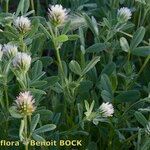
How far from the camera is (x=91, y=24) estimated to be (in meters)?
1.39

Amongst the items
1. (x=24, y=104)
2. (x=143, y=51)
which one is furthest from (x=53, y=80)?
(x=143, y=51)

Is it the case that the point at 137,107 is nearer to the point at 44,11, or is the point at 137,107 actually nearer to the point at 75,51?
the point at 75,51

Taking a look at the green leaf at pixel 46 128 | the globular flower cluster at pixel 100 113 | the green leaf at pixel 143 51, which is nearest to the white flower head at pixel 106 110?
the globular flower cluster at pixel 100 113

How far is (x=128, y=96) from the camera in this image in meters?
1.27

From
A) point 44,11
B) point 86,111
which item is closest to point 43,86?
point 86,111

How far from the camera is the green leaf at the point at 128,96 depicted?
→ 1269 mm

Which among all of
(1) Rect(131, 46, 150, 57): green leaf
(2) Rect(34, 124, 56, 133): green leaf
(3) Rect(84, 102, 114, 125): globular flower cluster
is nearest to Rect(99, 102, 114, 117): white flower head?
(3) Rect(84, 102, 114, 125): globular flower cluster

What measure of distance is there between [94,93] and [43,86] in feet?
0.51

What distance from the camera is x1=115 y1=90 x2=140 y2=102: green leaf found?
49.9 inches

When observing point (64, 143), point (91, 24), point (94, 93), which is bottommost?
point (64, 143)

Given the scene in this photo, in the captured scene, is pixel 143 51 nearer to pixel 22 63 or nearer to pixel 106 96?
pixel 106 96

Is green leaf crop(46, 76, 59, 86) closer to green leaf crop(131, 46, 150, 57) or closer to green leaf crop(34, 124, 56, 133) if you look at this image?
green leaf crop(34, 124, 56, 133)

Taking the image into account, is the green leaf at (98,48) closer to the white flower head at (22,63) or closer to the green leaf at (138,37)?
the green leaf at (138,37)

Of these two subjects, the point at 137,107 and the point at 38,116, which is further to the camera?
the point at 137,107
